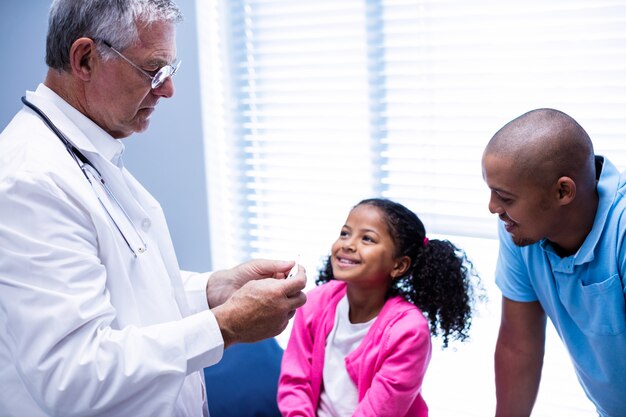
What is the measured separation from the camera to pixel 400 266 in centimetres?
202

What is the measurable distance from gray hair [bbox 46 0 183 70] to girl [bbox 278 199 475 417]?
900mm

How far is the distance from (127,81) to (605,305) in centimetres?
119

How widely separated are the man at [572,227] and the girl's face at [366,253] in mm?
407

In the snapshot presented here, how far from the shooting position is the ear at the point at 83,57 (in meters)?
1.38

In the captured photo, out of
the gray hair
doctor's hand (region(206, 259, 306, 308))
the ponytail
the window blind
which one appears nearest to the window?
the window blind

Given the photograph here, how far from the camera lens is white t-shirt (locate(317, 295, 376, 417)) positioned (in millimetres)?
1903

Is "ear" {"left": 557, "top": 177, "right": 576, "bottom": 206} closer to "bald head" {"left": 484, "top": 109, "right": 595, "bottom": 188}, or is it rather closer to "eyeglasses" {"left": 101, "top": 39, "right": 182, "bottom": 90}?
"bald head" {"left": 484, "top": 109, "right": 595, "bottom": 188}

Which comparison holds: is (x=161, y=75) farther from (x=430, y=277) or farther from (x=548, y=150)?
(x=430, y=277)

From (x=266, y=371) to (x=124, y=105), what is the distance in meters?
1.15

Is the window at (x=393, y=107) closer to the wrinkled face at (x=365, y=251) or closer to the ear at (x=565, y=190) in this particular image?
the wrinkled face at (x=365, y=251)

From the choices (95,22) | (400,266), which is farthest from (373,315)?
(95,22)

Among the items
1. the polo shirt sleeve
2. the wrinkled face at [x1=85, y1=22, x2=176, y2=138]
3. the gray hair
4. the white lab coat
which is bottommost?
the polo shirt sleeve

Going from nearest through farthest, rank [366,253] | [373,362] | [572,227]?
[572,227]
[373,362]
[366,253]

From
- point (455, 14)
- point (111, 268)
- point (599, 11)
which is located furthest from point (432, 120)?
point (111, 268)
